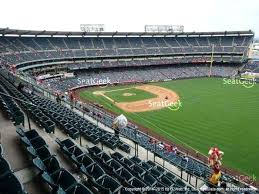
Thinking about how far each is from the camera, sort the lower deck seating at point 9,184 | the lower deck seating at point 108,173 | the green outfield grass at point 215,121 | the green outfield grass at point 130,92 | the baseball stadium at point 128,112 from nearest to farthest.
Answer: the lower deck seating at point 9,184 < the lower deck seating at point 108,173 < the baseball stadium at point 128,112 < the green outfield grass at point 215,121 < the green outfield grass at point 130,92

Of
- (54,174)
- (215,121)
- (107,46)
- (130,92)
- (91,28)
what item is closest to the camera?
(54,174)

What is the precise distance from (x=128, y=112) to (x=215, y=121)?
39.7ft

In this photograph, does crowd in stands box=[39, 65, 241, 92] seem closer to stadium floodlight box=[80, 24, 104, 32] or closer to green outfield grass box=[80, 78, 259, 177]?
green outfield grass box=[80, 78, 259, 177]

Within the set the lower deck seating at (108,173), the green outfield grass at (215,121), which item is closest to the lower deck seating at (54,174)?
the lower deck seating at (108,173)

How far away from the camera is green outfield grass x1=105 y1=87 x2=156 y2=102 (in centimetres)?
4569

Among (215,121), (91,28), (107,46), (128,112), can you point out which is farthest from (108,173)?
(91,28)

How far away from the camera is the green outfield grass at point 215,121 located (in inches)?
984

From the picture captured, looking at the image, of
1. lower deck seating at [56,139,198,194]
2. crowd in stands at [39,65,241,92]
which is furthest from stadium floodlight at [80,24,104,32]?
lower deck seating at [56,139,198,194]

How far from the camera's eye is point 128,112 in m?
38.0

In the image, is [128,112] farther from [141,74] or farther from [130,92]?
[141,74]

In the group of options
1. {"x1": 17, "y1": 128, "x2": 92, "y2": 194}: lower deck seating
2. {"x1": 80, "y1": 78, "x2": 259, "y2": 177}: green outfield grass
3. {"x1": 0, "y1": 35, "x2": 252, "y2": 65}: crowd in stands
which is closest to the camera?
{"x1": 17, "y1": 128, "x2": 92, "y2": 194}: lower deck seating

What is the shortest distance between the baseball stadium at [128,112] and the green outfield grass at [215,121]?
0.15 metres

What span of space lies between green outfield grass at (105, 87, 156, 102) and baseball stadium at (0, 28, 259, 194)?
351 millimetres

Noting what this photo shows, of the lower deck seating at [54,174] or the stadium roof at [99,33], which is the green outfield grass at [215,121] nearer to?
the lower deck seating at [54,174]
